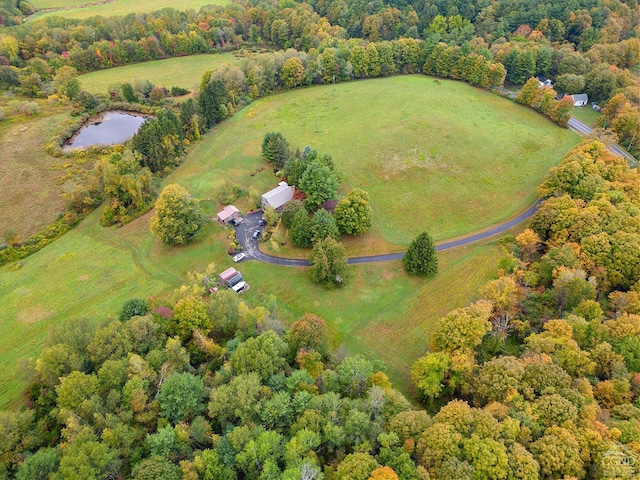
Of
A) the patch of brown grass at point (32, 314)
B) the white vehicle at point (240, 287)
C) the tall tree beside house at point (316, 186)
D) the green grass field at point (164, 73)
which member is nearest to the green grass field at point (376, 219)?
the patch of brown grass at point (32, 314)

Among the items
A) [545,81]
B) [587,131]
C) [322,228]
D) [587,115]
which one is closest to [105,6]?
[322,228]

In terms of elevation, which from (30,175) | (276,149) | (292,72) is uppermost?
(292,72)

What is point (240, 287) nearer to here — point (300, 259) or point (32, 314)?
point (300, 259)

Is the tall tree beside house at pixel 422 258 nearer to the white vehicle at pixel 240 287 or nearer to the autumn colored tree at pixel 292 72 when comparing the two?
the white vehicle at pixel 240 287

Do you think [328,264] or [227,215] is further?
[227,215]

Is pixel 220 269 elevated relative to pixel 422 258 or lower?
lower

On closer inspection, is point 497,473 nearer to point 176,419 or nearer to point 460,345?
point 460,345

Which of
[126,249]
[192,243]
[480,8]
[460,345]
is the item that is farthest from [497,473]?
[480,8]

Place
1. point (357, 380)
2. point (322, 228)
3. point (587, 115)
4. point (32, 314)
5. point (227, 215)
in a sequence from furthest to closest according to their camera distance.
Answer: point (587, 115)
point (227, 215)
point (322, 228)
point (32, 314)
point (357, 380)

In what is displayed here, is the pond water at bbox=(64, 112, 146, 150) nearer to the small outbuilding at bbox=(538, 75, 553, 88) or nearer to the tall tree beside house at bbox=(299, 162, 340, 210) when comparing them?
the tall tree beside house at bbox=(299, 162, 340, 210)
